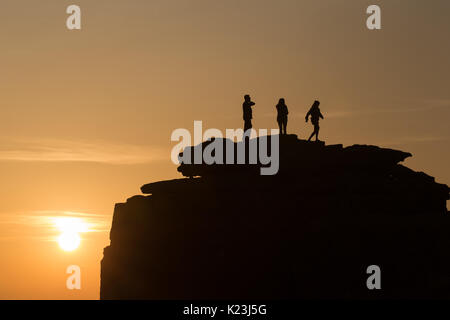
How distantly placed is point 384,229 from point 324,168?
18.2 feet

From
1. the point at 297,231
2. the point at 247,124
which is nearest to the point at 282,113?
the point at 247,124

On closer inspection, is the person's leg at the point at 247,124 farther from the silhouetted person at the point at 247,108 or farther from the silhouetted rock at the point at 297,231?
the silhouetted rock at the point at 297,231

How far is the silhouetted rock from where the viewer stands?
60.2 m

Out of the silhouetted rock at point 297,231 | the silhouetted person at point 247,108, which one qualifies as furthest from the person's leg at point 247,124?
the silhouetted rock at point 297,231

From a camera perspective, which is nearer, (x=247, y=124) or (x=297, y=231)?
(x=247, y=124)

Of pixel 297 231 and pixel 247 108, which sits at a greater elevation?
pixel 247 108

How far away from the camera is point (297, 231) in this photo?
61.3m

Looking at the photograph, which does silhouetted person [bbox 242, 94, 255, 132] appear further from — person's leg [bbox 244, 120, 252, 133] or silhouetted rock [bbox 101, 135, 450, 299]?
silhouetted rock [bbox 101, 135, 450, 299]

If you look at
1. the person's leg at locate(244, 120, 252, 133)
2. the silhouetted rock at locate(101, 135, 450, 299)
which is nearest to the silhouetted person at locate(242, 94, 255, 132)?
the person's leg at locate(244, 120, 252, 133)

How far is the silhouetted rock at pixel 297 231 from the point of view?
6019 centimetres

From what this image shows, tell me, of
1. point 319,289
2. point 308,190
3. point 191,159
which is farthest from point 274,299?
point 191,159

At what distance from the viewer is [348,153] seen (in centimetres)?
6347

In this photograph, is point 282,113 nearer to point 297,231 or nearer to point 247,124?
point 247,124

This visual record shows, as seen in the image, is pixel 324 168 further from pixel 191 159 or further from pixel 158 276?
pixel 158 276
